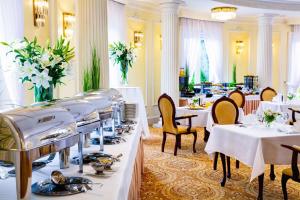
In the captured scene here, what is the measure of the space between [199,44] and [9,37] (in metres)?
6.90

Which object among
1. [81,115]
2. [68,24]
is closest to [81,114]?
[81,115]

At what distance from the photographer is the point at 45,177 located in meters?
1.71

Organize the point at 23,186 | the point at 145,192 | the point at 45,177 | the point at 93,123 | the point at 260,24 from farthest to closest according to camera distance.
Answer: the point at 260,24
the point at 145,192
the point at 93,123
the point at 45,177
the point at 23,186

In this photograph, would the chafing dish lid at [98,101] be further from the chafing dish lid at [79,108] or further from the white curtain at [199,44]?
the white curtain at [199,44]

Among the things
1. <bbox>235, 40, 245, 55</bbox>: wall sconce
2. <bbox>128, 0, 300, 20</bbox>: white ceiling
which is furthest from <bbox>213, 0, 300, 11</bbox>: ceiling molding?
<bbox>235, 40, 245, 55</bbox>: wall sconce

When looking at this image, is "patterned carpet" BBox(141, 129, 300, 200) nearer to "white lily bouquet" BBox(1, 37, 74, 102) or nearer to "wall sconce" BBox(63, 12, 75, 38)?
"white lily bouquet" BBox(1, 37, 74, 102)

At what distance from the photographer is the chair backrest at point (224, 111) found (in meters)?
4.71

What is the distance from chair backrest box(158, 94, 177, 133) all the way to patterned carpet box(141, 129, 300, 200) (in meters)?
0.42

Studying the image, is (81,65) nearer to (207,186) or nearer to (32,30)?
(32,30)

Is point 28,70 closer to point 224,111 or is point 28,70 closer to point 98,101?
point 98,101

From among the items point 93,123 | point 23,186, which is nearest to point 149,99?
point 93,123

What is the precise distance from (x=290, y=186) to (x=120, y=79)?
388 centimetres

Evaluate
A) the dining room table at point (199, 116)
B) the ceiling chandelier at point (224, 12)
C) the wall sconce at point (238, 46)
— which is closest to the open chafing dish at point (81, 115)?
the dining room table at point (199, 116)

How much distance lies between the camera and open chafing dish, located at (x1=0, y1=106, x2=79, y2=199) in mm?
1276
